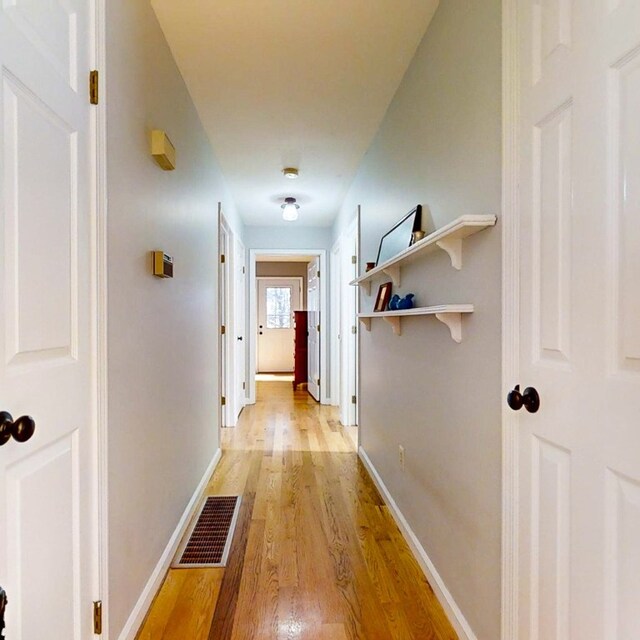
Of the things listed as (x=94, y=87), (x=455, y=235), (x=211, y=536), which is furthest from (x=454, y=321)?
(x=211, y=536)

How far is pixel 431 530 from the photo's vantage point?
5.97ft

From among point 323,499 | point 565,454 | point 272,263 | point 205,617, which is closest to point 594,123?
point 565,454

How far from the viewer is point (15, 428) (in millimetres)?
843

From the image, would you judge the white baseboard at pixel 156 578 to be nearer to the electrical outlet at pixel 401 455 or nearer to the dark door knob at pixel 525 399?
the electrical outlet at pixel 401 455

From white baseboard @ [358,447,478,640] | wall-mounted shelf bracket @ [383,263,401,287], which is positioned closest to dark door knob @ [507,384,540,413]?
white baseboard @ [358,447,478,640]

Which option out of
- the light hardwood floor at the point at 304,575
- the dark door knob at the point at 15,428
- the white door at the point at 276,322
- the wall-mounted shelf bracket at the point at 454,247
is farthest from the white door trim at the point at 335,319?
the dark door knob at the point at 15,428

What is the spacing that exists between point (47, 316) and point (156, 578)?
1265 millimetres

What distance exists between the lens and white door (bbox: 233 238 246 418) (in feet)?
15.4

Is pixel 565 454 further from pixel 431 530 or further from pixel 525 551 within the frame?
pixel 431 530

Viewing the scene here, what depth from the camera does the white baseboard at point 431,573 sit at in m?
1.48

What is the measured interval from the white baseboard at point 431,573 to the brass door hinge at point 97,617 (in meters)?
1.12

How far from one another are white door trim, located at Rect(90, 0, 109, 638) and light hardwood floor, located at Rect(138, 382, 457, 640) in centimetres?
45

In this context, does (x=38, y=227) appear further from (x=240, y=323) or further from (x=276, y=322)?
(x=276, y=322)

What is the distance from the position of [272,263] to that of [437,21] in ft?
23.5
